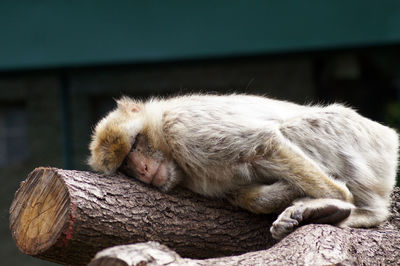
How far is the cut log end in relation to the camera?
11.2 feet

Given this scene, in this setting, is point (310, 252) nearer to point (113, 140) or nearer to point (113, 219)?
point (113, 219)

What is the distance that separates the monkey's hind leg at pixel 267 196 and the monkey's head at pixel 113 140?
2.39ft

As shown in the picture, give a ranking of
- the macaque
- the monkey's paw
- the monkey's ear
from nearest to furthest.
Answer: the monkey's paw, the macaque, the monkey's ear

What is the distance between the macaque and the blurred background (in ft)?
10.7

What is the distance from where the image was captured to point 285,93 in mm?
8703

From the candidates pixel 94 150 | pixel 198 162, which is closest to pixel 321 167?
pixel 198 162

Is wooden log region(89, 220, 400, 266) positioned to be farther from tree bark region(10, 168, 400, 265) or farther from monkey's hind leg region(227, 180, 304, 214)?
monkey's hind leg region(227, 180, 304, 214)

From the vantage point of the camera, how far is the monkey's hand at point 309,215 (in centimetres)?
364

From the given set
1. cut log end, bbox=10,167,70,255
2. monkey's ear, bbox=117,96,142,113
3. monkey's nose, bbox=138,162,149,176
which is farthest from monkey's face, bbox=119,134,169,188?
cut log end, bbox=10,167,70,255

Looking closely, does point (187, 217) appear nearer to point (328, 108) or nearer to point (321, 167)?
point (321, 167)

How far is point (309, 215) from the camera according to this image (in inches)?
144

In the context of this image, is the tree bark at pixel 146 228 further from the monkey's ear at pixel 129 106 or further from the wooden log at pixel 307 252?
the monkey's ear at pixel 129 106

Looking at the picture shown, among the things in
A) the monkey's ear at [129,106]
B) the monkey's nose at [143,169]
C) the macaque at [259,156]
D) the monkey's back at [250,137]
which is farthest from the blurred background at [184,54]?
the monkey's nose at [143,169]


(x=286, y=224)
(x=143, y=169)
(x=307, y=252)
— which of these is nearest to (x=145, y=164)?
(x=143, y=169)
